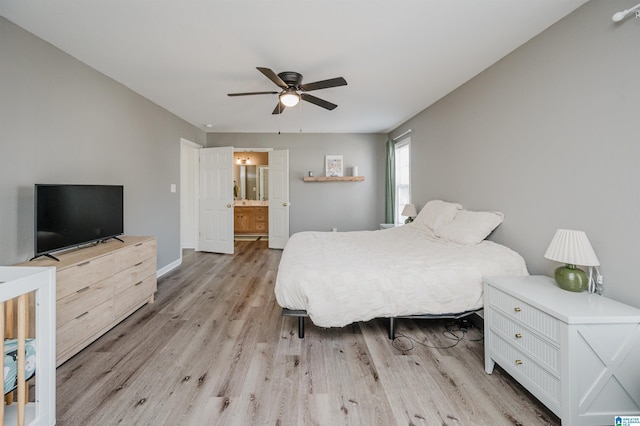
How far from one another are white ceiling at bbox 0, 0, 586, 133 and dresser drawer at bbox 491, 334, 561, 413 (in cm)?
221

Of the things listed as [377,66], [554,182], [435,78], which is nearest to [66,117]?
[377,66]

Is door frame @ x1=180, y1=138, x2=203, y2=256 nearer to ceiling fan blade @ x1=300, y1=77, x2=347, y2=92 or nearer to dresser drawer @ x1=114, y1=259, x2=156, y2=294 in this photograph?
dresser drawer @ x1=114, y1=259, x2=156, y2=294

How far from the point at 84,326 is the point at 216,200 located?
11.4 ft

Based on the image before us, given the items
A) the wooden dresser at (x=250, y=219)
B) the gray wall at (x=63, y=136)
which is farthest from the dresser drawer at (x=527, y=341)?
the wooden dresser at (x=250, y=219)

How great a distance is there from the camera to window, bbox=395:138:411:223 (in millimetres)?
4840

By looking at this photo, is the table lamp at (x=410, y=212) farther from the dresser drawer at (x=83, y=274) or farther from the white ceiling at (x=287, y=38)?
the dresser drawer at (x=83, y=274)

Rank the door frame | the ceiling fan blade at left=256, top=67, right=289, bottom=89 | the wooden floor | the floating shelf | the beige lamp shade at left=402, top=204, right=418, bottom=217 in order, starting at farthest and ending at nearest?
the floating shelf, the door frame, the beige lamp shade at left=402, top=204, right=418, bottom=217, the ceiling fan blade at left=256, top=67, right=289, bottom=89, the wooden floor

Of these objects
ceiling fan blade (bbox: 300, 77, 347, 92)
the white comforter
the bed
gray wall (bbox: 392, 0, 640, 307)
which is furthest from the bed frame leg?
ceiling fan blade (bbox: 300, 77, 347, 92)

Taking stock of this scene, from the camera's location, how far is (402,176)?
16.9 ft

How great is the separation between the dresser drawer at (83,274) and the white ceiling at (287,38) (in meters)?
1.77

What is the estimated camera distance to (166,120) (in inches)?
163

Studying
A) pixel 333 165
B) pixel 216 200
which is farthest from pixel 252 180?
pixel 333 165

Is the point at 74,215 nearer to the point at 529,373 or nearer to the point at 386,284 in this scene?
the point at 386,284

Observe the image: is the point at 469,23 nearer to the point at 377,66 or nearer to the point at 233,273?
the point at 377,66
